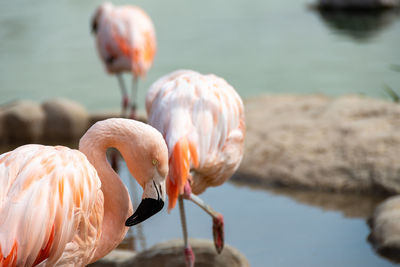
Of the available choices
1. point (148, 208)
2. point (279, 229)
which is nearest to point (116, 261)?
point (279, 229)

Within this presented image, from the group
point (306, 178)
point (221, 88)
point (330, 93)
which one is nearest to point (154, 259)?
point (221, 88)

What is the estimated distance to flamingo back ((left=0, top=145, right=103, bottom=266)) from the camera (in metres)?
1.90

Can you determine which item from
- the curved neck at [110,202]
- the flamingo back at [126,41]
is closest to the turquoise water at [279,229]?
the curved neck at [110,202]

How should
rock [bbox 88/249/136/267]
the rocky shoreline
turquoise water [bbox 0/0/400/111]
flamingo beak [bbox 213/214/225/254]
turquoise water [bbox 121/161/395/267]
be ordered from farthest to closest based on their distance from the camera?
turquoise water [bbox 0/0/400/111] < the rocky shoreline < turquoise water [bbox 121/161/395/267] < rock [bbox 88/249/136/267] < flamingo beak [bbox 213/214/225/254]

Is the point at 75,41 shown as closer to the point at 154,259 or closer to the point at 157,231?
the point at 157,231

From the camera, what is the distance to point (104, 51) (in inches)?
222

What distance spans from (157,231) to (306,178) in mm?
1108

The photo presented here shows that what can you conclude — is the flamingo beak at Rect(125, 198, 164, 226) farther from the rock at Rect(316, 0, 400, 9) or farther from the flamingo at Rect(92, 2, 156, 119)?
the rock at Rect(316, 0, 400, 9)

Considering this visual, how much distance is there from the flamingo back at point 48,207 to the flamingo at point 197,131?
1.95 feet

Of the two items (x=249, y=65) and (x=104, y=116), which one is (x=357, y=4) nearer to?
(x=249, y=65)

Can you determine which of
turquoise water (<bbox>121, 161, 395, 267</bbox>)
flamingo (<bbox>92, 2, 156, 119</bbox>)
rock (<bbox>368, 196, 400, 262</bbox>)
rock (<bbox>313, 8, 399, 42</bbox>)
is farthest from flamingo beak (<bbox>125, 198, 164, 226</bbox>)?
rock (<bbox>313, 8, 399, 42</bbox>)

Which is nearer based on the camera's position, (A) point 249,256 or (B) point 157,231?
(A) point 249,256

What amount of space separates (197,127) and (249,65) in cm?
552

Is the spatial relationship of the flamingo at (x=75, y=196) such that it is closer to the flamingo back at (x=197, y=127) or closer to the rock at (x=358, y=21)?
the flamingo back at (x=197, y=127)
